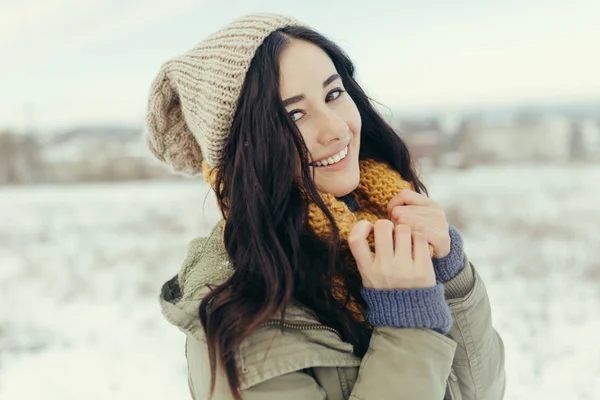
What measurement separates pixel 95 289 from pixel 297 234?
3.63 m

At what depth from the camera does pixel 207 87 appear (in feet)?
3.53

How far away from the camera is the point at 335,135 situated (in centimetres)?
107

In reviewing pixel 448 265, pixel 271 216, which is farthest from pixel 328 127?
pixel 448 265

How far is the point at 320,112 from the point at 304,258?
0.34 m

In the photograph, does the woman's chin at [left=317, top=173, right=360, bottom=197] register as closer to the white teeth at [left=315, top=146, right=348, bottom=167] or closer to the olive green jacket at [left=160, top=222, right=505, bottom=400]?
the white teeth at [left=315, top=146, right=348, bottom=167]

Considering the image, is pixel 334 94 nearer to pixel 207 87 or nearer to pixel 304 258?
pixel 207 87

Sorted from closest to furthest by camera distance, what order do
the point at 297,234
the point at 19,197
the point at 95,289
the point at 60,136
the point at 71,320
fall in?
the point at 297,234, the point at 71,320, the point at 95,289, the point at 19,197, the point at 60,136

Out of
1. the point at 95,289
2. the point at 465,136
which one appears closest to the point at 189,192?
the point at 95,289

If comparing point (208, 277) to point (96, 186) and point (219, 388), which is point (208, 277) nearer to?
point (219, 388)

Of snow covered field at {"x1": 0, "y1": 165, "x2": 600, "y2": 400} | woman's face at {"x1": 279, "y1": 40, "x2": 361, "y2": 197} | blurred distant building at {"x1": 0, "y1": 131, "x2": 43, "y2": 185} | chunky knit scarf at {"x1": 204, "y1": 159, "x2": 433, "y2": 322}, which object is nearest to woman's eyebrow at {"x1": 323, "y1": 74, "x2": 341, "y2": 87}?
woman's face at {"x1": 279, "y1": 40, "x2": 361, "y2": 197}

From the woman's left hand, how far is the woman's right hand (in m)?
0.07

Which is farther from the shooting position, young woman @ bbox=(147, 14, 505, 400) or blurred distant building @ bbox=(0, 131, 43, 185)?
blurred distant building @ bbox=(0, 131, 43, 185)

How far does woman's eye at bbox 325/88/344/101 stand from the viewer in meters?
1.13

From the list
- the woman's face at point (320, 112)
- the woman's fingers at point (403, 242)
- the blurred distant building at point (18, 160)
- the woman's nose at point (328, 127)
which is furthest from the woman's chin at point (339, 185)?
the blurred distant building at point (18, 160)
